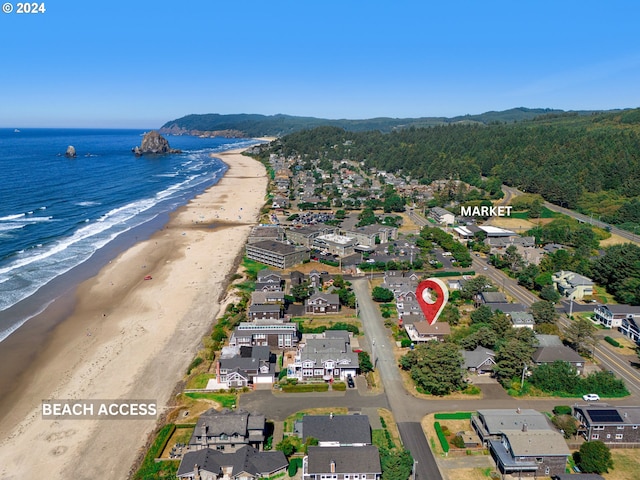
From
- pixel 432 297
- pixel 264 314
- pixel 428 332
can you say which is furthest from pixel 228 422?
pixel 432 297

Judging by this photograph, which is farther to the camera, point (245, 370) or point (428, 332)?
point (428, 332)

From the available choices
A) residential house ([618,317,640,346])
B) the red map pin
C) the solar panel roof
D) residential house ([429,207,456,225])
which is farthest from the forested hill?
the solar panel roof

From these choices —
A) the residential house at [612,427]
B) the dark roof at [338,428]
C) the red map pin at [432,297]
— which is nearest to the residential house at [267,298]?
the red map pin at [432,297]

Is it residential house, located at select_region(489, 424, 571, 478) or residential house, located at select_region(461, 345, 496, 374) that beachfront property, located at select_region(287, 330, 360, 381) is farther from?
residential house, located at select_region(489, 424, 571, 478)

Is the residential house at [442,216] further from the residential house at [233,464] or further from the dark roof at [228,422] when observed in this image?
the residential house at [233,464]

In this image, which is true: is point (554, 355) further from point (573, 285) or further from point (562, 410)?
point (573, 285)

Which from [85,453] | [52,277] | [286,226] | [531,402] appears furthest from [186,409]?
[286,226]
